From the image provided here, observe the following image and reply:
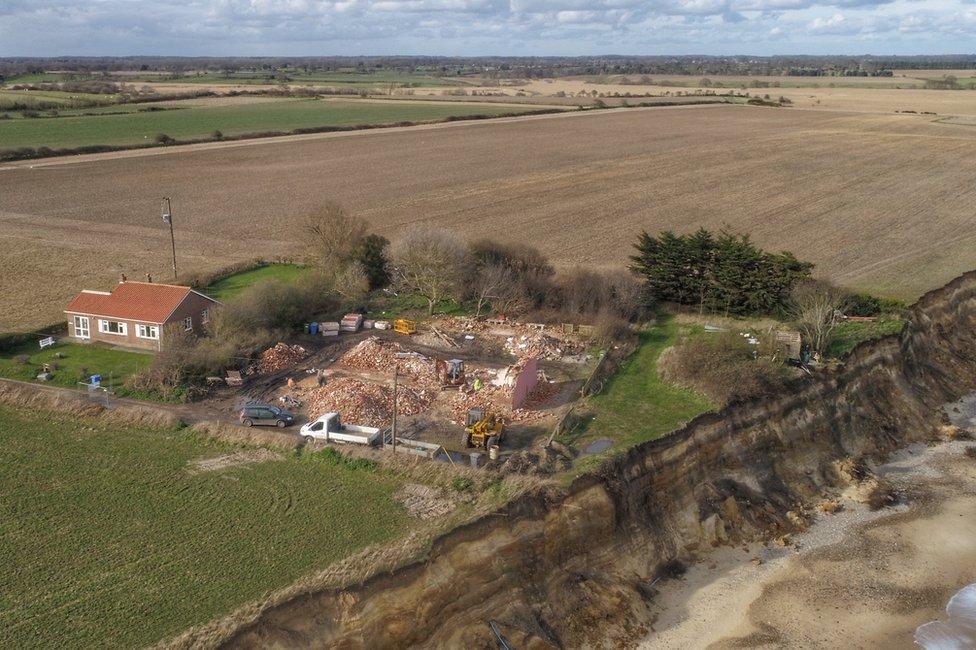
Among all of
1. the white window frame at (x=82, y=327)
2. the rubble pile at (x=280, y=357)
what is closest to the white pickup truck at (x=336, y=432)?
the rubble pile at (x=280, y=357)

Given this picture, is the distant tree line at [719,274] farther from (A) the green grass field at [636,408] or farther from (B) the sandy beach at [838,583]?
(B) the sandy beach at [838,583]

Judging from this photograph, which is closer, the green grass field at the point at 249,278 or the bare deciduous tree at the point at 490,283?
the bare deciduous tree at the point at 490,283

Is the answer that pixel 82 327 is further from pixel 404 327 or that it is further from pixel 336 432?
pixel 336 432

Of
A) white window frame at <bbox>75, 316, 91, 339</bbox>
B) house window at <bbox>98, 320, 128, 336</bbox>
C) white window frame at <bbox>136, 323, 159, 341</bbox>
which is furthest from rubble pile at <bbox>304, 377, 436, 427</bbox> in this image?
white window frame at <bbox>75, 316, 91, 339</bbox>

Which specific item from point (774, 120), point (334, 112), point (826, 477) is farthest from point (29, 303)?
point (774, 120)

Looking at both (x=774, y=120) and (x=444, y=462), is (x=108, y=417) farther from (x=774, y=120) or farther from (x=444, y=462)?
(x=774, y=120)

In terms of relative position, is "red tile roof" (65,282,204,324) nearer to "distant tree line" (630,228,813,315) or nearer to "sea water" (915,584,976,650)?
"distant tree line" (630,228,813,315)
